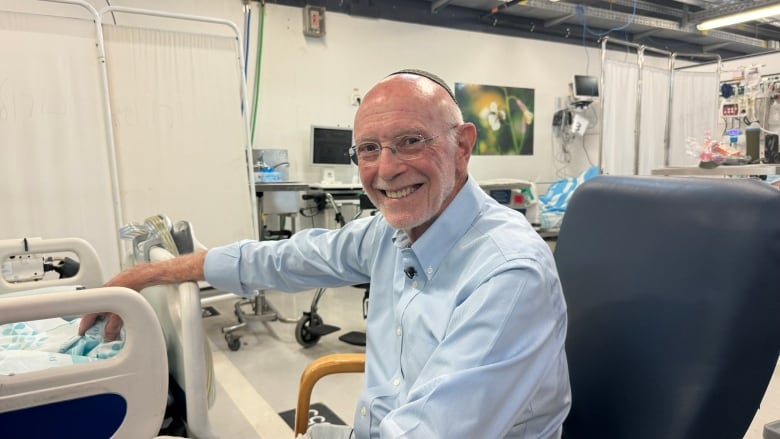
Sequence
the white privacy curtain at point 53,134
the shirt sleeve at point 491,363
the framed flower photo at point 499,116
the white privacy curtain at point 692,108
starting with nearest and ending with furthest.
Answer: the shirt sleeve at point 491,363, the white privacy curtain at point 53,134, the white privacy curtain at point 692,108, the framed flower photo at point 499,116

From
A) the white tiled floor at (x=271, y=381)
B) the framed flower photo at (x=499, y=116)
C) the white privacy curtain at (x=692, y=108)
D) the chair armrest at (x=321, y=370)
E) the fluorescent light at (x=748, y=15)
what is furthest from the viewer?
the framed flower photo at (x=499, y=116)

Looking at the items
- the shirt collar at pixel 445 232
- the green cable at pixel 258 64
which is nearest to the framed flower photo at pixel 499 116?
the green cable at pixel 258 64

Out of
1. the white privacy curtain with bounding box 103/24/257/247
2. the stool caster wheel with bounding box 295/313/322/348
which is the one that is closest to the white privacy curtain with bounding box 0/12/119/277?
the white privacy curtain with bounding box 103/24/257/247

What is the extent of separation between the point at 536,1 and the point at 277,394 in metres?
5.27

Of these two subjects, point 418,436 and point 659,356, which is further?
point 659,356

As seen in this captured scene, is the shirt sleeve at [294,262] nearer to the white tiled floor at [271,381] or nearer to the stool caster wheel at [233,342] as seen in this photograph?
the white tiled floor at [271,381]

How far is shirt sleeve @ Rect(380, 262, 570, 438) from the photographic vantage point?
2.52 feet

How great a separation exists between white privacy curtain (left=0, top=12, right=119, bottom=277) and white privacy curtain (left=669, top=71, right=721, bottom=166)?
5.49 m

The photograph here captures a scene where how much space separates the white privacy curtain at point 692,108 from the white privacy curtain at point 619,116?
79cm

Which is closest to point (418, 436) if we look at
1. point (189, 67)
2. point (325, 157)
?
point (189, 67)

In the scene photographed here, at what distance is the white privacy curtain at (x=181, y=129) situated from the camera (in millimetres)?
3291

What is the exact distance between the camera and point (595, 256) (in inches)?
43.5

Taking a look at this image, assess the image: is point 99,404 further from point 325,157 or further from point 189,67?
point 325,157

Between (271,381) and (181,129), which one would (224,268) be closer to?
(271,381)
